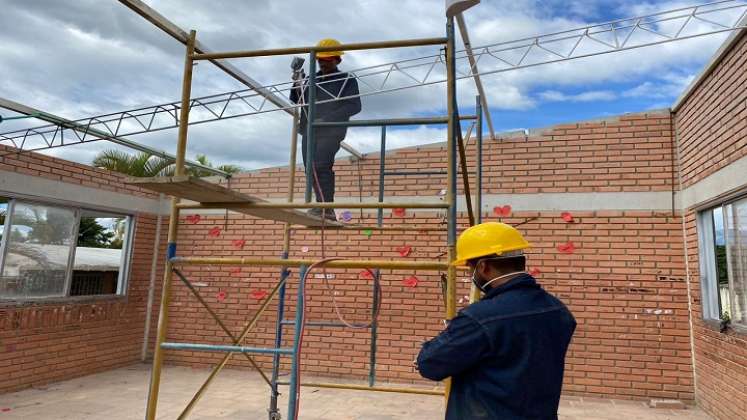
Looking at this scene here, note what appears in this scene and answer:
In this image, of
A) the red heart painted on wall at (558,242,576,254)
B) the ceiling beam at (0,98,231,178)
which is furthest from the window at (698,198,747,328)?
the ceiling beam at (0,98,231,178)

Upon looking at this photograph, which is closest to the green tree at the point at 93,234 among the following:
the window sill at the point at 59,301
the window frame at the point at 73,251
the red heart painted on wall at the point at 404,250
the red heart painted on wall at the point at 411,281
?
the window frame at the point at 73,251

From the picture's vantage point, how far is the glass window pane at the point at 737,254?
4867 mm

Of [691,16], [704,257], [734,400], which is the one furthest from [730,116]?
[734,400]

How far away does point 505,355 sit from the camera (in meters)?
1.81

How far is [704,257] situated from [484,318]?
510 cm

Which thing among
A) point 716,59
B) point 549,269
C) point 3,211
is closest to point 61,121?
point 3,211

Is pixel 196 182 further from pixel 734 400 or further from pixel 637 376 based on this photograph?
pixel 637 376

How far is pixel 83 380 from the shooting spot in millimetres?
6586

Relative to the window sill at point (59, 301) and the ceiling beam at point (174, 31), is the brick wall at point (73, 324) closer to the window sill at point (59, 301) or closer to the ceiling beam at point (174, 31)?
the window sill at point (59, 301)

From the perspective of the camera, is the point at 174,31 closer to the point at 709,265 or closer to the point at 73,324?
the point at 73,324

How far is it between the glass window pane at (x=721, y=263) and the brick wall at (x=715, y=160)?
0.78 ft

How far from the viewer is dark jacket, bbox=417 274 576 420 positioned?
5.90 ft

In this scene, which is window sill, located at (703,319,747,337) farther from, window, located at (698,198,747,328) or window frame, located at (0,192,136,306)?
window frame, located at (0,192,136,306)

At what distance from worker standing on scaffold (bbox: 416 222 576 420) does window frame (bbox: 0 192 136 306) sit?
20.3ft
